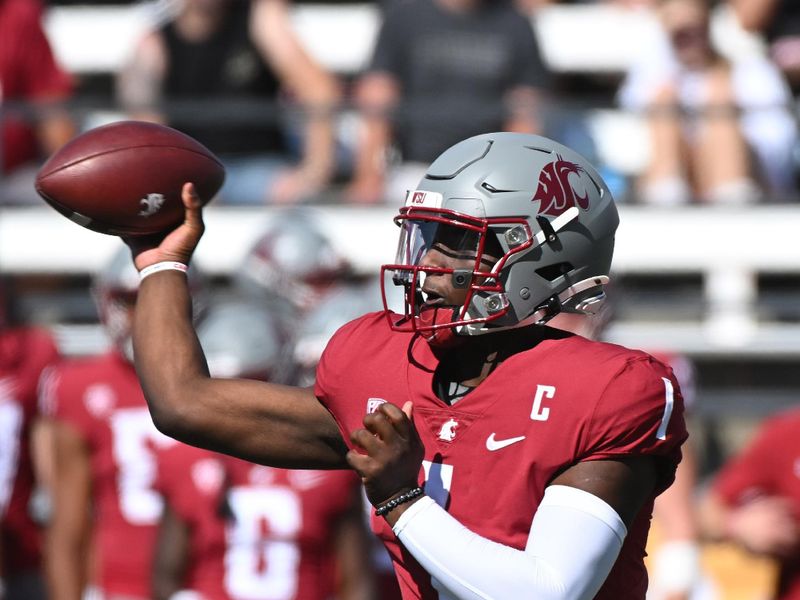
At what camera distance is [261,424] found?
9.07ft

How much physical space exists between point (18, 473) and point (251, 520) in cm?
141

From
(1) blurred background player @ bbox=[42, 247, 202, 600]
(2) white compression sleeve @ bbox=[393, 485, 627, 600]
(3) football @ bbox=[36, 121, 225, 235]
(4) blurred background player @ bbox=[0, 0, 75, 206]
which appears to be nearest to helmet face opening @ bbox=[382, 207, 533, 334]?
(2) white compression sleeve @ bbox=[393, 485, 627, 600]

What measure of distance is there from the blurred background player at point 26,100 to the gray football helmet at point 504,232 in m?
4.40

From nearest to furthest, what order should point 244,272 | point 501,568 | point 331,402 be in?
point 501,568 → point 331,402 → point 244,272

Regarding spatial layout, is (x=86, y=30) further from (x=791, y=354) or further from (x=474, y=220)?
(x=474, y=220)

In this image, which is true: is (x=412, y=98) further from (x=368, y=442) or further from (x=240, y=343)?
(x=368, y=442)

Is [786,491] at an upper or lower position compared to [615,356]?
lower

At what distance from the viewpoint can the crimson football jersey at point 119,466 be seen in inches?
204

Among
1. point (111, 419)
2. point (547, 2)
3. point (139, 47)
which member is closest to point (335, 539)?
point (111, 419)

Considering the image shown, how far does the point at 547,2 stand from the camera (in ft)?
25.3

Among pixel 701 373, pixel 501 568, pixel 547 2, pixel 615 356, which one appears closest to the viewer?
pixel 501 568

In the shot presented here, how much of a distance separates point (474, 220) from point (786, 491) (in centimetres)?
267

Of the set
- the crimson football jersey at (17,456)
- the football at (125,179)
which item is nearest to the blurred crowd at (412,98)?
the crimson football jersey at (17,456)

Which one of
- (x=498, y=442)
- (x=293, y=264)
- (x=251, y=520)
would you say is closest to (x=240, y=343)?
(x=251, y=520)
